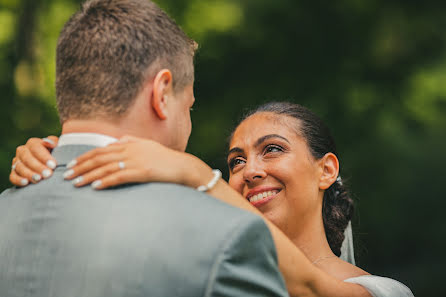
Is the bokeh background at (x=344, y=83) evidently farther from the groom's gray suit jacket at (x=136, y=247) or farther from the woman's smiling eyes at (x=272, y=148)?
the groom's gray suit jacket at (x=136, y=247)

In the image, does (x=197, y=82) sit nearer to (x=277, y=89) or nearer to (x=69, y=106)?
(x=277, y=89)

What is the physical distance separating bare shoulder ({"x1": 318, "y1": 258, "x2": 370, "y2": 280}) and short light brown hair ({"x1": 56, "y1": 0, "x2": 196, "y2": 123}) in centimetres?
164

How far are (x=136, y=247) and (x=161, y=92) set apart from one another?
0.58 meters

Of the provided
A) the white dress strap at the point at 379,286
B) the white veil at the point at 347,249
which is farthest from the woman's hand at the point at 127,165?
the white veil at the point at 347,249

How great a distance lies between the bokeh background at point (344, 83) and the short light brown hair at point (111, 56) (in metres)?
6.06

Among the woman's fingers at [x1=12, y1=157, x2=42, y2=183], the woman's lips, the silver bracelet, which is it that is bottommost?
the woman's lips

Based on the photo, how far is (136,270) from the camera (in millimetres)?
1778

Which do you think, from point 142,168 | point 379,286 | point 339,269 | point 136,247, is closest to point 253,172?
point 339,269

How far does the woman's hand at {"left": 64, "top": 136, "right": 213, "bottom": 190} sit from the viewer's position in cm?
192

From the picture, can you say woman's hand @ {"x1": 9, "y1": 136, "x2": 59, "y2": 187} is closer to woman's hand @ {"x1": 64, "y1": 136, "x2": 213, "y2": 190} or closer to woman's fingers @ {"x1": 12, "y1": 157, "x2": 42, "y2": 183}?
woman's fingers @ {"x1": 12, "y1": 157, "x2": 42, "y2": 183}

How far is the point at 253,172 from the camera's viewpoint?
11.2ft

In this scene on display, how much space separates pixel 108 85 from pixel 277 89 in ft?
22.9

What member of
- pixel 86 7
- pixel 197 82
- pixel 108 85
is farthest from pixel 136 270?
pixel 197 82

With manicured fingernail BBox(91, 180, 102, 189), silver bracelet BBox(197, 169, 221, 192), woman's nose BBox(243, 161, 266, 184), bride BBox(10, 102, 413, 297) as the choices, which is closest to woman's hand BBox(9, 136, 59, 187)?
manicured fingernail BBox(91, 180, 102, 189)
